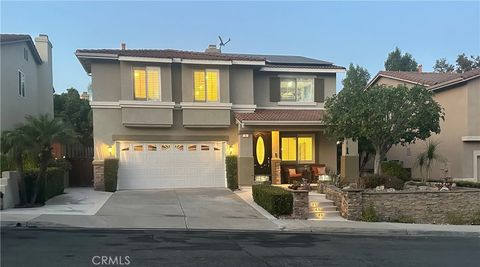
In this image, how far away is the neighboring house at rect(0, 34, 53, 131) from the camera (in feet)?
65.5

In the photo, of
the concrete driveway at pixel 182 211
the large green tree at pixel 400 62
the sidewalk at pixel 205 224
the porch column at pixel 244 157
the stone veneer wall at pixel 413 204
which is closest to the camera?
the sidewalk at pixel 205 224

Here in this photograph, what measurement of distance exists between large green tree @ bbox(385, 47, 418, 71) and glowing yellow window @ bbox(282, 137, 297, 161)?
90.8 ft

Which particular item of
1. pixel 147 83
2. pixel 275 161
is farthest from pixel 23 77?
pixel 275 161

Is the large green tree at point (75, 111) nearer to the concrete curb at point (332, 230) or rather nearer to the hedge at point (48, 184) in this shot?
the hedge at point (48, 184)

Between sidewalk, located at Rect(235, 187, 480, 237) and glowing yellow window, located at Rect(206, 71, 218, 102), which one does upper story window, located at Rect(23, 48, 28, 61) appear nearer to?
glowing yellow window, located at Rect(206, 71, 218, 102)

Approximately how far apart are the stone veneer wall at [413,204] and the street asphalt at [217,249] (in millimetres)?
2900

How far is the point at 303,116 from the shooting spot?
2197 centimetres

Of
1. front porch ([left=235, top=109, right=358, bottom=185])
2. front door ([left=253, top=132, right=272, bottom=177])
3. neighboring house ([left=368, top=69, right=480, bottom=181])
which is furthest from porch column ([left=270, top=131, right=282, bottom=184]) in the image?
neighboring house ([left=368, top=69, right=480, bottom=181])

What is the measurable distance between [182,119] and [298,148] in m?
6.28

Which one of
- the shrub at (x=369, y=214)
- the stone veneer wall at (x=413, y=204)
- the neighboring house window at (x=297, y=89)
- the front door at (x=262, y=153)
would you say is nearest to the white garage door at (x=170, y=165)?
the front door at (x=262, y=153)

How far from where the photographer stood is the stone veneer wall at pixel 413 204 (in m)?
15.7

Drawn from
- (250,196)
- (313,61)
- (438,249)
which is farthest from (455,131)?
(438,249)

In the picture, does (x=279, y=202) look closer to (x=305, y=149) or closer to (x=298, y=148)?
(x=298, y=148)

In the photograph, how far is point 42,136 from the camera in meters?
15.3
